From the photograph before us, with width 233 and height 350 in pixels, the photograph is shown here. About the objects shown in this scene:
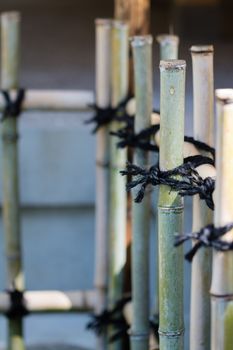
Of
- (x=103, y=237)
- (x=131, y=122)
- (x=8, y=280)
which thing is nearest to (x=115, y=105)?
(x=131, y=122)

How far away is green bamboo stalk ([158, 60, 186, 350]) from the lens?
857 millimetres

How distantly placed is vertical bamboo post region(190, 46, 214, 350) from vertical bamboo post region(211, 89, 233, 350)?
22 centimetres

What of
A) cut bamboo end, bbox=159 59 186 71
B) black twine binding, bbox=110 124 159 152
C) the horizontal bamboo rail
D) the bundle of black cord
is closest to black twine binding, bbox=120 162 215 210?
the bundle of black cord

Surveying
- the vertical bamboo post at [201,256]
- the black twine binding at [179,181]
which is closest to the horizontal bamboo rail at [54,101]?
the vertical bamboo post at [201,256]

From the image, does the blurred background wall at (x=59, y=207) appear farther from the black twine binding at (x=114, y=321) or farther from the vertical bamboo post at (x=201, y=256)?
the vertical bamboo post at (x=201, y=256)

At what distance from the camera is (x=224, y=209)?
0.78m

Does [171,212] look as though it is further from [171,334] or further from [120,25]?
[120,25]

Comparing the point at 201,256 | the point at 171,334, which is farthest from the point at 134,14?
the point at 171,334

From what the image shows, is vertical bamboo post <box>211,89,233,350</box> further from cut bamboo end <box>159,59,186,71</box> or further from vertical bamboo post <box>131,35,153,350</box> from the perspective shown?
vertical bamboo post <box>131,35,153,350</box>

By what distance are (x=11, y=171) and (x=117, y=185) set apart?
0.23 metres

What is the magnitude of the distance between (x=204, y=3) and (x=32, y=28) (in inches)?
37.8

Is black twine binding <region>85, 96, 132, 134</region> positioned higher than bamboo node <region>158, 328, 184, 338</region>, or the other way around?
black twine binding <region>85, 96, 132, 134</region>

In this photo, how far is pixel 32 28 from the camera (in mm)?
3148

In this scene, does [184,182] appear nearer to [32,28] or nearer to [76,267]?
[76,267]
